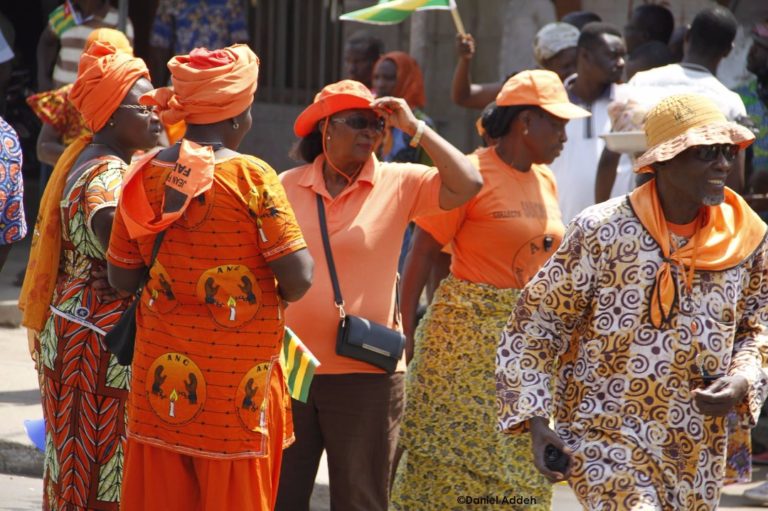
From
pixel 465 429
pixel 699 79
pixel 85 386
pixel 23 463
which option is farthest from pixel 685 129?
pixel 23 463

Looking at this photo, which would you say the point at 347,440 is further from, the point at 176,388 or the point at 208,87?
the point at 208,87

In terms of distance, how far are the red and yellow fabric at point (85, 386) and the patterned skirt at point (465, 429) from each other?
4.30 ft

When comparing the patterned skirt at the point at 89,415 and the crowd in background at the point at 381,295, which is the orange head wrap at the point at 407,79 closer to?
the crowd in background at the point at 381,295

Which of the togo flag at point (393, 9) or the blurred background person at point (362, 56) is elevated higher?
the togo flag at point (393, 9)

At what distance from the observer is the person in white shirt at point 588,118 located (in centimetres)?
733

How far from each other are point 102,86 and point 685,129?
219 centimetres

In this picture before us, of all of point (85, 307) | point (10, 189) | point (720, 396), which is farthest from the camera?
point (10, 189)

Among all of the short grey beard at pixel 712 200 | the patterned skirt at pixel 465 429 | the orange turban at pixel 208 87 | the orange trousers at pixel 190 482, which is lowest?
the patterned skirt at pixel 465 429

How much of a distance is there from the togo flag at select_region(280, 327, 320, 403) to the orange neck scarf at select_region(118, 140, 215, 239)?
69 cm

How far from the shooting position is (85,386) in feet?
16.5

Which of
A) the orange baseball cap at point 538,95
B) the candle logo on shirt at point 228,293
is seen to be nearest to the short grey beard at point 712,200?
the candle logo on shirt at point 228,293

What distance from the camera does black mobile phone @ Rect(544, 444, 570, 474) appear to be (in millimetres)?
4031

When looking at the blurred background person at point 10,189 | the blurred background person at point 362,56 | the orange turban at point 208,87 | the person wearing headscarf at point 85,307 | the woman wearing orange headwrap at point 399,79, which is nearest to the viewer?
the orange turban at point 208,87

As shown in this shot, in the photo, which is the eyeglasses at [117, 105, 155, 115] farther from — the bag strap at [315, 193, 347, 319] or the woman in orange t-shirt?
the woman in orange t-shirt
